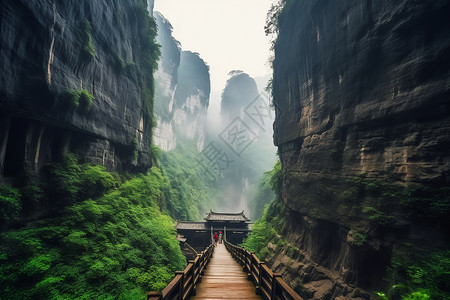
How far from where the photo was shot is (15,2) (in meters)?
6.31

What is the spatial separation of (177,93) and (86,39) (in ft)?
141

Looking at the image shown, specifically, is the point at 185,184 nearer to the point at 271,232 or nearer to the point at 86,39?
the point at 271,232

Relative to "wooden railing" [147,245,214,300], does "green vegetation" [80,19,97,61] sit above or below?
above

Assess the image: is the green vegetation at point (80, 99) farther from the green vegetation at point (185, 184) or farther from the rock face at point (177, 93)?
the rock face at point (177, 93)

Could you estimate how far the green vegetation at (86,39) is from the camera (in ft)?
31.6

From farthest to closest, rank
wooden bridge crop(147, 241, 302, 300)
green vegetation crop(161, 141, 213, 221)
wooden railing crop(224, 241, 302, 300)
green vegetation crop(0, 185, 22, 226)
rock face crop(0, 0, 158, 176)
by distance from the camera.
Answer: green vegetation crop(161, 141, 213, 221), rock face crop(0, 0, 158, 176), green vegetation crop(0, 185, 22, 226), wooden bridge crop(147, 241, 302, 300), wooden railing crop(224, 241, 302, 300)

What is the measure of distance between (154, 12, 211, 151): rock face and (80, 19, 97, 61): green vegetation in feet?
91.5

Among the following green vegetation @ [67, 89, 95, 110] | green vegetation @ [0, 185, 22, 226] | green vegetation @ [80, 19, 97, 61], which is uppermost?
green vegetation @ [80, 19, 97, 61]

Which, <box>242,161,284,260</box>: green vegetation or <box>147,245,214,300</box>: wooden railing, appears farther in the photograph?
<box>242,161,284,260</box>: green vegetation

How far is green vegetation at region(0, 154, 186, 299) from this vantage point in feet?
17.9

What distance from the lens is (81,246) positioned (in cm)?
698

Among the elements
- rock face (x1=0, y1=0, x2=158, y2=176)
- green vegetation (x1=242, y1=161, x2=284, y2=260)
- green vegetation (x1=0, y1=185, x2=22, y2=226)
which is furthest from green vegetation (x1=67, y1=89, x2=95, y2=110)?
green vegetation (x1=242, y1=161, x2=284, y2=260)

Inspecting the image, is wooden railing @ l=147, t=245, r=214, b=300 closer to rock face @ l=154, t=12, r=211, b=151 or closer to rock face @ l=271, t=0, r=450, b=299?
rock face @ l=271, t=0, r=450, b=299

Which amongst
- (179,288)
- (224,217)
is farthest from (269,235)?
(179,288)
